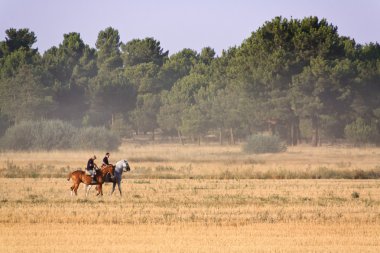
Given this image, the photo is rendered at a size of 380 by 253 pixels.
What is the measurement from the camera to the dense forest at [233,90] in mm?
87938

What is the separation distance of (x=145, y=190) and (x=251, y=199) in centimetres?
600

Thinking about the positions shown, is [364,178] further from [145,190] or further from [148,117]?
[148,117]

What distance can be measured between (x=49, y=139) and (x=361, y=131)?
29.9m

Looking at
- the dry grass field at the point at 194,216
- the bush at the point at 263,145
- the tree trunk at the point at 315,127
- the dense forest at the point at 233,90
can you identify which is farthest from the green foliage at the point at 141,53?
the dry grass field at the point at 194,216

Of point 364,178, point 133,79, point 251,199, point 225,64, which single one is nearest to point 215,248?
point 251,199

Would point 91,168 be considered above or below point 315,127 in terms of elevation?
below

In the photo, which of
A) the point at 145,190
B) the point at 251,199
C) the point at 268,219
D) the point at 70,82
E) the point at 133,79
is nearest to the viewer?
the point at 268,219

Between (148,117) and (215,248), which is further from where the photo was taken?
(148,117)

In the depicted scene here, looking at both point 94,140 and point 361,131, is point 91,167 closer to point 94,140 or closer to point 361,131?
point 94,140

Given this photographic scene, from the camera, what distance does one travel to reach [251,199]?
32.2 m

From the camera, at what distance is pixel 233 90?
96438mm

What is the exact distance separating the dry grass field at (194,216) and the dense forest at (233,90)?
144 ft

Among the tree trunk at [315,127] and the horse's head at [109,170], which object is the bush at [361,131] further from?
the horse's head at [109,170]

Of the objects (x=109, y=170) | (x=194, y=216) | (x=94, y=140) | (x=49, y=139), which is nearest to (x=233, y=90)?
(x=94, y=140)
